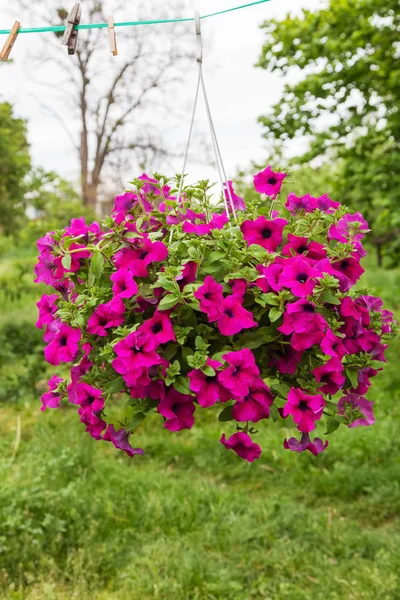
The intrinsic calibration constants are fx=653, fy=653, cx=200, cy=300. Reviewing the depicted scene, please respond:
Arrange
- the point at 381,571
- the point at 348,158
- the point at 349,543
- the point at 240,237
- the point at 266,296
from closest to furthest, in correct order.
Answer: the point at 266,296, the point at 240,237, the point at 381,571, the point at 349,543, the point at 348,158

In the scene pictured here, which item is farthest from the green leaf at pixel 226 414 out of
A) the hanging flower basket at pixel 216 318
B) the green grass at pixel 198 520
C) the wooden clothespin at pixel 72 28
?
the green grass at pixel 198 520

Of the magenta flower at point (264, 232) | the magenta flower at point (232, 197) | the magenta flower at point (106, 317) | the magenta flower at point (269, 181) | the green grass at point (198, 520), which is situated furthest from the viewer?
the green grass at point (198, 520)

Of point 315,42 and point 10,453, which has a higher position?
point 315,42

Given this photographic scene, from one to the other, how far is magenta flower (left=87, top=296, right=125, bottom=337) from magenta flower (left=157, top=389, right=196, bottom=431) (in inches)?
8.6

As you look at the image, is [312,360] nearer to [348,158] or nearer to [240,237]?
[240,237]

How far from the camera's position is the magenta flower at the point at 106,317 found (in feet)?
5.13

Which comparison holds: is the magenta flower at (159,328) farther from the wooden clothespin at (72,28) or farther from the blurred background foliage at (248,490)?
the blurred background foliage at (248,490)

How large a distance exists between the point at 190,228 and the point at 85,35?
36.8 ft

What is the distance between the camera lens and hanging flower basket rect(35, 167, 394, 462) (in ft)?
4.95

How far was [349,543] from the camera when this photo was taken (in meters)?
4.00

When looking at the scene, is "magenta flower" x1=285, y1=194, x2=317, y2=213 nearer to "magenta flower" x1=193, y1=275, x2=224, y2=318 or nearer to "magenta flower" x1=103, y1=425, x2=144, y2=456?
"magenta flower" x1=193, y1=275, x2=224, y2=318

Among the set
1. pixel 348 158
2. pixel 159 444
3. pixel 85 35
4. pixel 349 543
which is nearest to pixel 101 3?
pixel 85 35

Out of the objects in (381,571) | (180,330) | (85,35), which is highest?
(85,35)

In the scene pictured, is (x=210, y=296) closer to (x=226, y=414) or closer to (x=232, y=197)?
(x=226, y=414)
